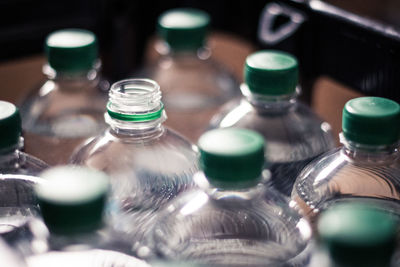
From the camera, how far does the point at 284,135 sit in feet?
3.16

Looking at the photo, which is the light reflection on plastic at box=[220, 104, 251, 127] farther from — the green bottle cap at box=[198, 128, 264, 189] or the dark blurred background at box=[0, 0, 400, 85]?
the green bottle cap at box=[198, 128, 264, 189]

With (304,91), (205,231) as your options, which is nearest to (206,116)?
(304,91)

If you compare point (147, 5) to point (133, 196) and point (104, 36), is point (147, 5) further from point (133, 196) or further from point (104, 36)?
point (133, 196)

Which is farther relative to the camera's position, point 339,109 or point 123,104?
point 339,109

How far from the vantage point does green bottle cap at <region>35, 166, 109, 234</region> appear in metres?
0.59

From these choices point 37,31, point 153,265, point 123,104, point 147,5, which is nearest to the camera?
point 153,265

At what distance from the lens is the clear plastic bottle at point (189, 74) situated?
43.3 inches

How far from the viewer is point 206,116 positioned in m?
1.17

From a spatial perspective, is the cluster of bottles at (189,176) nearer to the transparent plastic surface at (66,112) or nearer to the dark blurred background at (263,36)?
the transparent plastic surface at (66,112)

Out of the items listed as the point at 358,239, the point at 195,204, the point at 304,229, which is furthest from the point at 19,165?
the point at 358,239

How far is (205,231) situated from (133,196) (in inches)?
6.9

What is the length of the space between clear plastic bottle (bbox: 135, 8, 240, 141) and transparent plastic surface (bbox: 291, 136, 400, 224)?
0.94 ft

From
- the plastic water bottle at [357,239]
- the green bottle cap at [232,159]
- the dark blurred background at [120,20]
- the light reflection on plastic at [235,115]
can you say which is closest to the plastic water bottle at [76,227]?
the green bottle cap at [232,159]

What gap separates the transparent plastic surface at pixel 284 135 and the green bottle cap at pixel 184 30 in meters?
0.18
